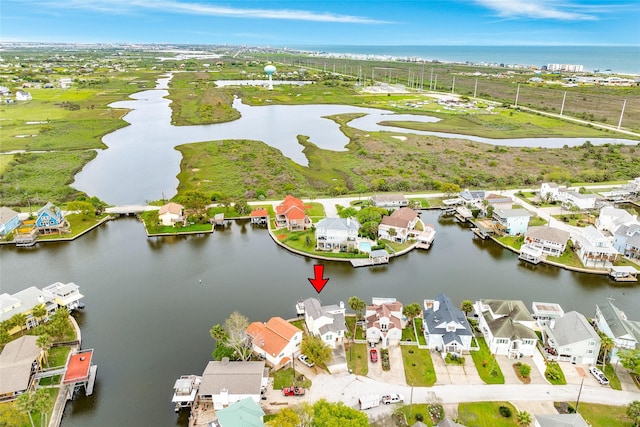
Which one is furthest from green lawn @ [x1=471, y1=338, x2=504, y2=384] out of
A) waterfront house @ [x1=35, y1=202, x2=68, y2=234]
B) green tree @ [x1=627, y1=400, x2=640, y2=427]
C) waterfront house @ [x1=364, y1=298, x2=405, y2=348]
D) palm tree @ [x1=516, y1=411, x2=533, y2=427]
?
waterfront house @ [x1=35, y1=202, x2=68, y2=234]

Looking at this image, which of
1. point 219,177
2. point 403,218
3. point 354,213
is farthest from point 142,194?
point 403,218

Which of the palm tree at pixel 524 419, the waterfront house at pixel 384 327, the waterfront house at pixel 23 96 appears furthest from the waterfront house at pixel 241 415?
the waterfront house at pixel 23 96

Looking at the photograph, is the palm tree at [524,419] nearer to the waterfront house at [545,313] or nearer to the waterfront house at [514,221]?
the waterfront house at [545,313]

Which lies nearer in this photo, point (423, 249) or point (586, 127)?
point (423, 249)

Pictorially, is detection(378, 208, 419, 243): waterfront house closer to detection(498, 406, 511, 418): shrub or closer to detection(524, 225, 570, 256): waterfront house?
detection(524, 225, 570, 256): waterfront house

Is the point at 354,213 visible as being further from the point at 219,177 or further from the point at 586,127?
the point at 586,127

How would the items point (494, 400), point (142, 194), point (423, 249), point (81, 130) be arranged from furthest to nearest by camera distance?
1. point (81, 130)
2. point (142, 194)
3. point (423, 249)
4. point (494, 400)
